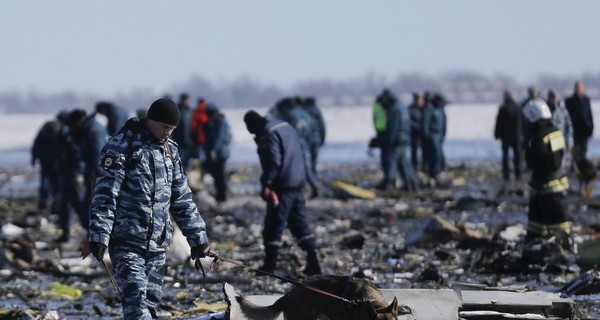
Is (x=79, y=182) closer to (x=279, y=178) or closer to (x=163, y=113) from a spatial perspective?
(x=279, y=178)

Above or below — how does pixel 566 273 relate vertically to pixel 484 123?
above

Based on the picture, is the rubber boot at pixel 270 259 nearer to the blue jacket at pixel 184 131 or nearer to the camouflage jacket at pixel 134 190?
the camouflage jacket at pixel 134 190

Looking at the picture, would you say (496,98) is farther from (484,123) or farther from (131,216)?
(131,216)

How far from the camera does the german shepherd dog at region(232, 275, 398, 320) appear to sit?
7.37 metres

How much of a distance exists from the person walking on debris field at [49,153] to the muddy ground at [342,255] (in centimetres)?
47

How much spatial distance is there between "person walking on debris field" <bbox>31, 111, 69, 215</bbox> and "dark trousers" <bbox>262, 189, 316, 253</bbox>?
6306mm

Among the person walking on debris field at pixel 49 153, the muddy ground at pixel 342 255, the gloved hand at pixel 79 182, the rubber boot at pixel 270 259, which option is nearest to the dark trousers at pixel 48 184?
the person walking on debris field at pixel 49 153

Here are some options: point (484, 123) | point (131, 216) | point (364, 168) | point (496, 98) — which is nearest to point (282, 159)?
point (131, 216)

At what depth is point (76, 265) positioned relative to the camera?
14156mm

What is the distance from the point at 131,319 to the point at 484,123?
2614 inches

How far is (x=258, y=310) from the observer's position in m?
8.12

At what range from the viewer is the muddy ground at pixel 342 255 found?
11.7 meters

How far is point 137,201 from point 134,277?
42cm

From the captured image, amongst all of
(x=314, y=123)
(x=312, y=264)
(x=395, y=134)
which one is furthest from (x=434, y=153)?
(x=312, y=264)
